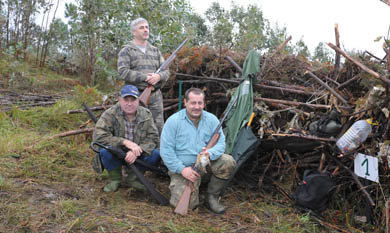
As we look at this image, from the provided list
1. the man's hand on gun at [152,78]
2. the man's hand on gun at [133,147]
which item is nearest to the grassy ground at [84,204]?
the man's hand on gun at [133,147]

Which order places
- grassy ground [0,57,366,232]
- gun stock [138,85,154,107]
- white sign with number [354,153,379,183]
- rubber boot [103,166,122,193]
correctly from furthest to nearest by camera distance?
gun stock [138,85,154,107], rubber boot [103,166,122,193], white sign with number [354,153,379,183], grassy ground [0,57,366,232]

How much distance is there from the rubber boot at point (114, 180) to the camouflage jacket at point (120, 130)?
0.39 m

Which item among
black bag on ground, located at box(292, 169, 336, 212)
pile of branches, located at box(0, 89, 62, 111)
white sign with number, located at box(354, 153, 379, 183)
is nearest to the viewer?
white sign with number, located at box(354, 153, 379, 183)

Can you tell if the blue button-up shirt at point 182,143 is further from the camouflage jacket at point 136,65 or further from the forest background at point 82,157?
the camouflage jacket at point 136,65

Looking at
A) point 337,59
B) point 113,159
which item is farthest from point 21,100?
point 337,59

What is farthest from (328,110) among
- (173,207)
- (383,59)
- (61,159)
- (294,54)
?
(61,159)

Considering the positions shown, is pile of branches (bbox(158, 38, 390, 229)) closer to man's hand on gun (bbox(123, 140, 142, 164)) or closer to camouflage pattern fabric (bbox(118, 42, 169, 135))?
camouflage pattern fabric (bbox(118, 42, 169, 135))

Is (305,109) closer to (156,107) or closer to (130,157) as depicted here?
(156,107)

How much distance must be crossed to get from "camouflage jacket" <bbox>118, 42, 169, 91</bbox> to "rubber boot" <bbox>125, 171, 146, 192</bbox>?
126 cm

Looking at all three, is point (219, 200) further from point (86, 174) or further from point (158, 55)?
point (158, 55)

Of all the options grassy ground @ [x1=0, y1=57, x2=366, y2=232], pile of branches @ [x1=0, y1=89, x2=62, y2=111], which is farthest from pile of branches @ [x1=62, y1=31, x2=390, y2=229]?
pile of branches @ [x1=0, y1=89, x2=62, y2=111]

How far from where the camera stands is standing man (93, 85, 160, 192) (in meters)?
4.00

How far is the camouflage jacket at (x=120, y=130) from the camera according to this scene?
400 cm

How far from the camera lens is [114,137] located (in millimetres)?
4031
